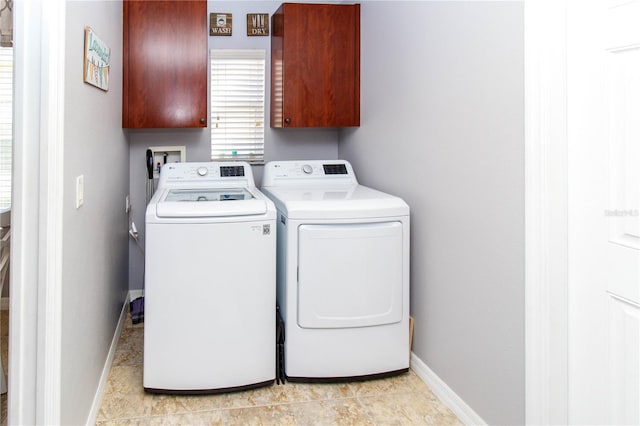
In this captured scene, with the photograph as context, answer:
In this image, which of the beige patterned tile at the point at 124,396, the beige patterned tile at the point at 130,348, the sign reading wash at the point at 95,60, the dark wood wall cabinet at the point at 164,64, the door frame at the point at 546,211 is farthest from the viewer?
the dark wood wall cabinet at the point at 164,64

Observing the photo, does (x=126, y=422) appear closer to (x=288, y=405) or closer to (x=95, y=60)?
(x=288, y=405)

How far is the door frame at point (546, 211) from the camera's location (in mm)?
1520

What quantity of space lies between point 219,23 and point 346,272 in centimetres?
203

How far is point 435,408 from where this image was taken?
84.1 inches

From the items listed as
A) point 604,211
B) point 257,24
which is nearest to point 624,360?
point 604,211

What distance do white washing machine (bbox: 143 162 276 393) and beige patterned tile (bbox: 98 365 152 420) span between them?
8cm

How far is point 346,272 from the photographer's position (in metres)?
2.30

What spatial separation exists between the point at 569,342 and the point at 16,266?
1.68m

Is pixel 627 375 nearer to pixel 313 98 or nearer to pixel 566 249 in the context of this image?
pixel 566 249

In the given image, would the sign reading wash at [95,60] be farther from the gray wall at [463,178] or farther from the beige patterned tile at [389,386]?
the beige patterned tile at [389,386]

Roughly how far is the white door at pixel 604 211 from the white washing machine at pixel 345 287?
36.3 inches

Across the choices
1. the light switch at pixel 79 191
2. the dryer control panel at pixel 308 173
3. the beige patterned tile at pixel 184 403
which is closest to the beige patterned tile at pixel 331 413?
the beige patterned tile at pixel 184 403

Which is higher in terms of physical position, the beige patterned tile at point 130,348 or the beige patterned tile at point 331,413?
the beige patterned tile at point 130,348

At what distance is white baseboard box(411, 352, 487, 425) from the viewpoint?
1.97m
